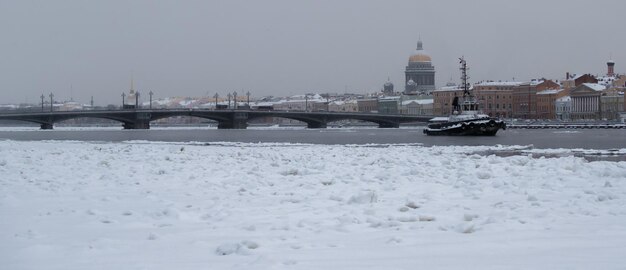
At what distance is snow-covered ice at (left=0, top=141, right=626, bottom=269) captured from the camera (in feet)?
18.6

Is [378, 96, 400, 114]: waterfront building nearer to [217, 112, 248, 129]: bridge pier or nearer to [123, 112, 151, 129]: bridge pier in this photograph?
[217, 112, 248, 129]: bridge pier

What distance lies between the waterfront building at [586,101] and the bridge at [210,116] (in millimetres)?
35905

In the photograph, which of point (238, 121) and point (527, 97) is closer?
point (238, 121)

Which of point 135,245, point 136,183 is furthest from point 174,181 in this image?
point 135,245

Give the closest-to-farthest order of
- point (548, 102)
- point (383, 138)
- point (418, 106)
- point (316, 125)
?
1. point (383, 138)
2. point (316, 125)
3. point (548, 102)
4. point (418, 106)

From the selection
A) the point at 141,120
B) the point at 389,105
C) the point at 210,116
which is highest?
the point at 389,105

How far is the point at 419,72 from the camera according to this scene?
602 feet

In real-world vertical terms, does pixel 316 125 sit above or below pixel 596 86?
below

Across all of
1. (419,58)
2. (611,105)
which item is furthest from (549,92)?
(419,58)

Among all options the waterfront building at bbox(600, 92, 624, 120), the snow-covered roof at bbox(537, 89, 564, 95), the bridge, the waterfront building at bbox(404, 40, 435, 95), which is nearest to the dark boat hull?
the bridge

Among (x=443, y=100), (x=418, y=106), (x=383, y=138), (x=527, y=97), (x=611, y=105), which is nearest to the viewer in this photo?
(x=383, y=138)

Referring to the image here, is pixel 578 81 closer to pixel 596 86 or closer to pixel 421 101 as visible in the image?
pixel 596 86

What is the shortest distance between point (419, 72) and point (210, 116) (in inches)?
3764

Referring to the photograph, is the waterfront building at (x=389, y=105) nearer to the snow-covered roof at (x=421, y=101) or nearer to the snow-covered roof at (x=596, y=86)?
the snow-covered roof at (x=421, y=101)
